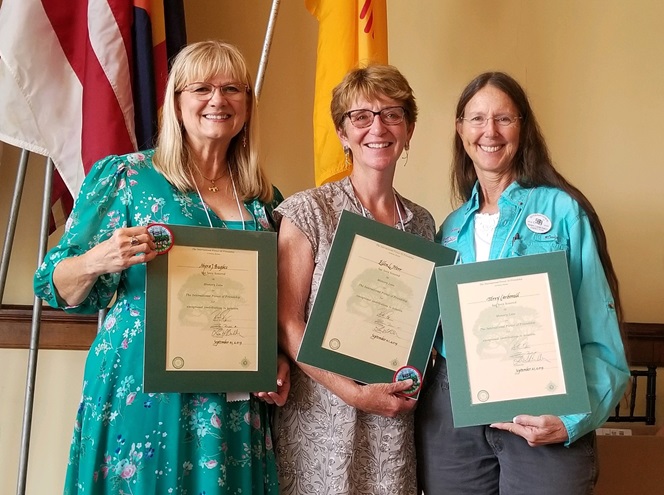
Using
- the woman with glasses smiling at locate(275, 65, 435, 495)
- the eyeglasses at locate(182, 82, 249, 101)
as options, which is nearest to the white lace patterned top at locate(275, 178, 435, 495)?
the woman with glasses smiling at locate(275, 65, 435, 495)

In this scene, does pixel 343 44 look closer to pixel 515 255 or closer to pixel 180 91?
pixel 180 91

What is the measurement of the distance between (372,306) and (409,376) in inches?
6.9

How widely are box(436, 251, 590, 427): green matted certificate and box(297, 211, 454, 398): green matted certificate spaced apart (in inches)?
3.2

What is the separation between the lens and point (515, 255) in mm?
1677

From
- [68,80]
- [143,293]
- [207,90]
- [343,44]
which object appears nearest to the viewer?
[143,293]

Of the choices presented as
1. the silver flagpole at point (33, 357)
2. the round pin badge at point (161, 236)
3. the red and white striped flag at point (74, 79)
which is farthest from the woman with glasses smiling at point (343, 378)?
the silver flagpole at point (33, 357)

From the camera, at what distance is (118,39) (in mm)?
2201

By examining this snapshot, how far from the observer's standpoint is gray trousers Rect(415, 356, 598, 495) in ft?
5.21

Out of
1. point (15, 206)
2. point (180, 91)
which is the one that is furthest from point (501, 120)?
point (15, 206)

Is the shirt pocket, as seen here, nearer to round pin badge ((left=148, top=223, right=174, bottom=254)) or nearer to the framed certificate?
the framed certificate

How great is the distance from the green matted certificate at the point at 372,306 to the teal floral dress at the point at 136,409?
0.79 ft

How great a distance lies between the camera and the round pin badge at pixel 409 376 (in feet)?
Answer: 5.35

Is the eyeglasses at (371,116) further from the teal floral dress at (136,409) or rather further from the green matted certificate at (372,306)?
the teal floral dress at (136,409)

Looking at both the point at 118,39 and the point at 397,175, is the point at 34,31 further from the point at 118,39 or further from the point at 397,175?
the point at 397,175
